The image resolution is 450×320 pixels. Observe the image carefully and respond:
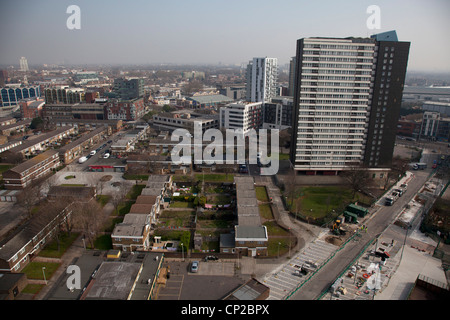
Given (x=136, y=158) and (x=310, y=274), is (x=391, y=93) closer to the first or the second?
(x=310, y=274)

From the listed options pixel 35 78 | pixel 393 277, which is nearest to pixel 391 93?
pixel 393 277

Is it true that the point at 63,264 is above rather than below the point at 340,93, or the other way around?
below

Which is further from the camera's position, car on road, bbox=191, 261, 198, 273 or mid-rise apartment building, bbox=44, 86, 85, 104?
mid-rise apartment building, bbox=44, 86, 85, 104

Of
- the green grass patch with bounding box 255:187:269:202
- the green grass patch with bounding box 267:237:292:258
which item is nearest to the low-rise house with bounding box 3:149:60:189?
the green grass patch with bounding box 255:187:269:202

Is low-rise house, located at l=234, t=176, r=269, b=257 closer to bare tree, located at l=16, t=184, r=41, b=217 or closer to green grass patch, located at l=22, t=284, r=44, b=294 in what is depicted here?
green grass patch, located at l=22, t=284, r=44, b=294

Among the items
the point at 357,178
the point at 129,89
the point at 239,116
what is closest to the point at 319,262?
the point at 357,178

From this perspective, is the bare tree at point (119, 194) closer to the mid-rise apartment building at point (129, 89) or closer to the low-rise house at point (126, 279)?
the low-rise house at point (126, 279)

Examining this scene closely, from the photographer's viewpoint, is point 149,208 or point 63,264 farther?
point 149,208

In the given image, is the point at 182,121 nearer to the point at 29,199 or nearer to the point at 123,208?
the point at 123,208
